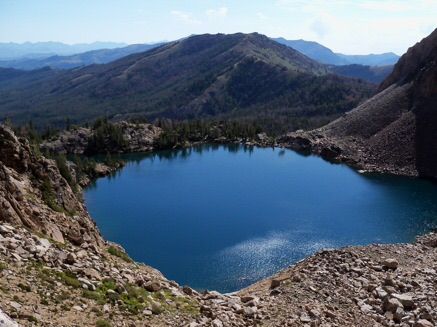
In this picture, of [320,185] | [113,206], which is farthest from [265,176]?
[113,206]

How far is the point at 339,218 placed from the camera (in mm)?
61719

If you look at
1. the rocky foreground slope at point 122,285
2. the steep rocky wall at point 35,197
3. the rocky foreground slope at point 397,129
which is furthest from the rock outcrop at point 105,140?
the rocky foreground slope at point 122,285

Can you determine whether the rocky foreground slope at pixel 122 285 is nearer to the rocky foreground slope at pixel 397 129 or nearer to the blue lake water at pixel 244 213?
the blue lake water at pixel 244 213

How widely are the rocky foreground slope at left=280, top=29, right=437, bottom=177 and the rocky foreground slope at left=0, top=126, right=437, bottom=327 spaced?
59764mm

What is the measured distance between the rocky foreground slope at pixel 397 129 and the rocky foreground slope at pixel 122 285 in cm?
5976

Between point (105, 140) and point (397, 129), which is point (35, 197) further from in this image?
point (105, 140)

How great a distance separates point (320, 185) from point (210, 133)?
57.8m

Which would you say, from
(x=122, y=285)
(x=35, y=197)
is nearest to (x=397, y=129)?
Result: (x=35, y=197)

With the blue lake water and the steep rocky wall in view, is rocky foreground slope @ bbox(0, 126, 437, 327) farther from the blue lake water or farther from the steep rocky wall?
the blue lake water

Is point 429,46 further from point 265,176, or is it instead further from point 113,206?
point 113,206

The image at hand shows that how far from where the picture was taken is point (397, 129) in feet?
312

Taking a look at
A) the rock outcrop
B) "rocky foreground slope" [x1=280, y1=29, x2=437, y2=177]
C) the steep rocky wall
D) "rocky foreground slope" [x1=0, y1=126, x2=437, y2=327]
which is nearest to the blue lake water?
"rocky foreground slope" [x1=280, y1=29, x2=437, y2=177]

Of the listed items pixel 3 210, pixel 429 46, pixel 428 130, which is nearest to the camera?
pixel 3 210

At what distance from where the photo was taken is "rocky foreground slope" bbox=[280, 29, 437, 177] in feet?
286
